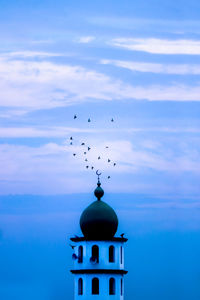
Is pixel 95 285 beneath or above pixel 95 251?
beneath

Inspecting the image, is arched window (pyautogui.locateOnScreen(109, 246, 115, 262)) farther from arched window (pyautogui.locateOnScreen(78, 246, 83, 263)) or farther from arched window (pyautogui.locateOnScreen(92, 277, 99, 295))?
arched window (pyautogui.locateOnScreen(78, 246, 83, 263))

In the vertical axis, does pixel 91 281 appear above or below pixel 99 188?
below

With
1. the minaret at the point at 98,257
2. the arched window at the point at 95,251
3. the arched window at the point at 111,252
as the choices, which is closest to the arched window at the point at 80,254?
the minaret at the point at 98,257

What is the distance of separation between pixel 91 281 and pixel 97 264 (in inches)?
60.6

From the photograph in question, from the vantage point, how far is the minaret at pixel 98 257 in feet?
293

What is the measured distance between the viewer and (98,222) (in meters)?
89.9

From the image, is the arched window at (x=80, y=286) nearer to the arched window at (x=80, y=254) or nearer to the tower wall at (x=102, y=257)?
the tower wall at (x=102, y=257)

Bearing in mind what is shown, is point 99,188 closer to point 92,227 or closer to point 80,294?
point 92,227

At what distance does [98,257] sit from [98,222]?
9.92 ft

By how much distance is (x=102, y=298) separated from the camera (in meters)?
88.9

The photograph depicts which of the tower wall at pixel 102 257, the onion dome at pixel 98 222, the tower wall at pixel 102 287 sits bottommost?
the tower wall at pixel 102 287

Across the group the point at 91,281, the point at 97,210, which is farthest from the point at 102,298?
the point at 97,210

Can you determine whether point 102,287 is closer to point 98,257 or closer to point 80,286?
point 80,286

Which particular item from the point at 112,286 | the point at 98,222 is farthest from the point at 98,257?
the point at 98,222
